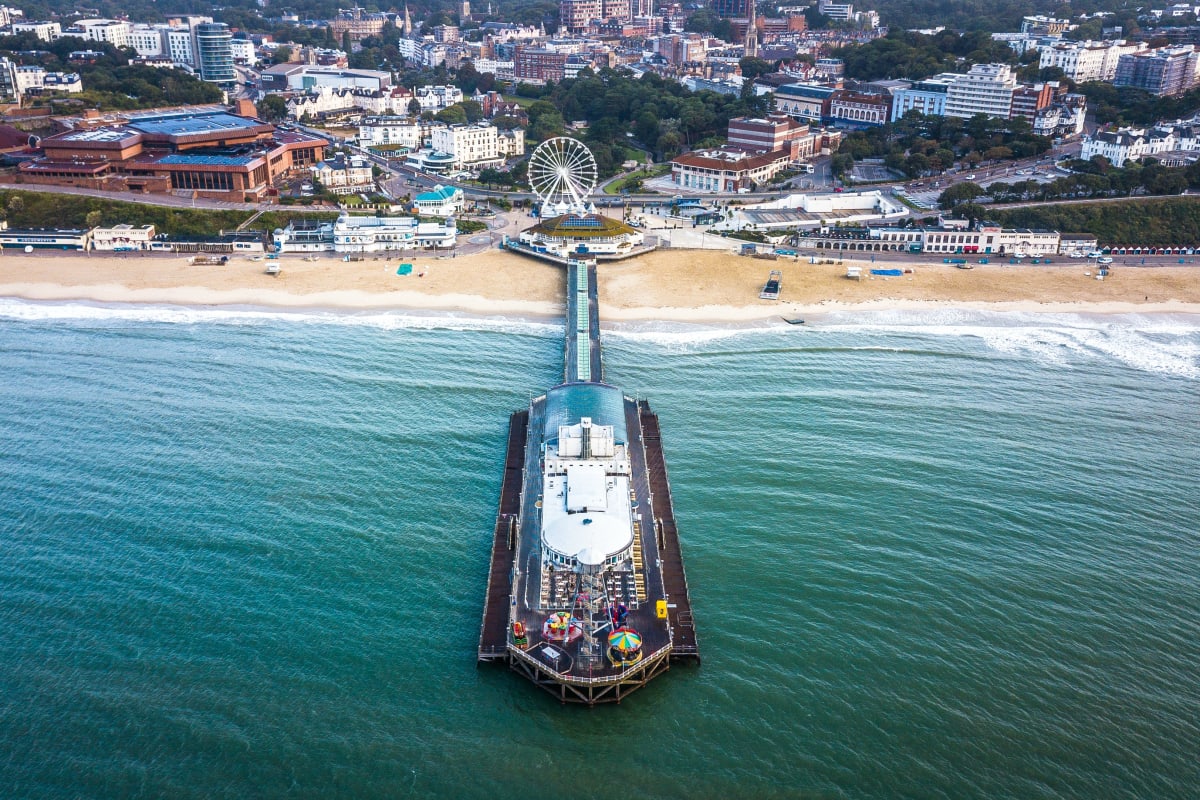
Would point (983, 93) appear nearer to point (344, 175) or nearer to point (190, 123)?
point (344, 175)

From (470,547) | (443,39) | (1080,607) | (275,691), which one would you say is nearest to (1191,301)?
(1080,607)

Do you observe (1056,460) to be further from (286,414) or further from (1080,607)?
(286,414)

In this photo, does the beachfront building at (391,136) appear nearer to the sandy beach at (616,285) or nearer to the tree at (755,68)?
the sandy beach at (616,285)

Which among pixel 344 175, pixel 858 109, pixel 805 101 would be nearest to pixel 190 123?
pixel 344 175

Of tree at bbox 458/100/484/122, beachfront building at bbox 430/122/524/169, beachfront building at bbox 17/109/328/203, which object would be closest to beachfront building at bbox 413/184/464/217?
beachfront building at bbox 17/109/328/203

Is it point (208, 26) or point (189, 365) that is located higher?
point (208, 26)

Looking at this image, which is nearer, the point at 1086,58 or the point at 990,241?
the point at 990,241
